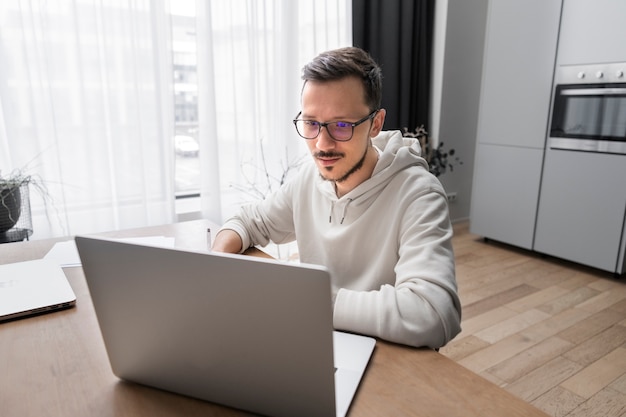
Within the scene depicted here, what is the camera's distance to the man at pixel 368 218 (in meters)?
0.92

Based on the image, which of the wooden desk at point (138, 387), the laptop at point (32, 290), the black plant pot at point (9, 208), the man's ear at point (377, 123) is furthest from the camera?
the black plant pot at point (9, 208)

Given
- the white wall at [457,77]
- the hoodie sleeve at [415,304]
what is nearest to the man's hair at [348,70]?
the hoodie sleeve at [415,304]

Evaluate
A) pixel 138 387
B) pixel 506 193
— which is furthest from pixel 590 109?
pixel 138 387

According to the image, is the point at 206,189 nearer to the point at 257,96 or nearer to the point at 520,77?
the point at 257,96

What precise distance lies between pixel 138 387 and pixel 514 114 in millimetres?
3234

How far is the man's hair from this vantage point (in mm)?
1161

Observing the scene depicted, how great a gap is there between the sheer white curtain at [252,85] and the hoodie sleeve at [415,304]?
2002mm

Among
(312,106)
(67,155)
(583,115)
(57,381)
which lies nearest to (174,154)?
(67,155)


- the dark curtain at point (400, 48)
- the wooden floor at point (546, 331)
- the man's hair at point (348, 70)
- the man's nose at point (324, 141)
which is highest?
the dark curtain at point (400, 48)

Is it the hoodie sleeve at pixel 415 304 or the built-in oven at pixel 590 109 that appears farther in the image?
the built-in oven at pixel 590 109

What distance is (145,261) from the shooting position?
2.07 feet

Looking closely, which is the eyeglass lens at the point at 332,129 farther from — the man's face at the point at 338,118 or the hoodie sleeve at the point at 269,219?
the hoodie sleeve at the point at 269,219

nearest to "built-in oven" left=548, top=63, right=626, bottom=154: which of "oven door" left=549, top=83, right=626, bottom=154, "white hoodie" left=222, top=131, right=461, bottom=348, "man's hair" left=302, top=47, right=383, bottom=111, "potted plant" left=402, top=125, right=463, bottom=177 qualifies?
"oven door" left=549, top=83, right=626, bottom=154

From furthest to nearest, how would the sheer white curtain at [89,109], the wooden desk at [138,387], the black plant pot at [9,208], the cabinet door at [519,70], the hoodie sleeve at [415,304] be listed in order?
the cabinet door at [519,70], the sheer white curtain at [89,109], the black plant pot at [9,208], the hoodie sleeve at [415,304], the wooden desk at [138,387]
